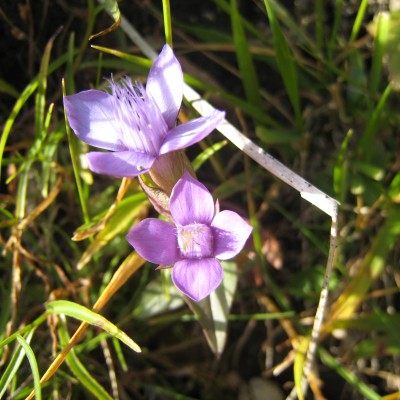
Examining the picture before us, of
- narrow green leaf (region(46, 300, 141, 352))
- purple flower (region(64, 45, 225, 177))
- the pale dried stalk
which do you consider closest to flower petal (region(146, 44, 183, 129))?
purple flower (region(64, 45, 225, 177))

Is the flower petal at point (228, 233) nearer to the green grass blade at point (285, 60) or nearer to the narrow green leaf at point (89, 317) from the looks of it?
the narrow green leaf at point (89, 317)

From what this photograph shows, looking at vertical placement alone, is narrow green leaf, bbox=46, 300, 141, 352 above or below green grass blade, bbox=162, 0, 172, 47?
below

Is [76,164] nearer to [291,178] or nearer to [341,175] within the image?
[291,178]

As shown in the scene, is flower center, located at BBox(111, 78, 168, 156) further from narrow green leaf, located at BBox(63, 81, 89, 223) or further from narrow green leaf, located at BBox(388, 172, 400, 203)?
narrow green leaf, located at BBox(388, 172, 400, 203)

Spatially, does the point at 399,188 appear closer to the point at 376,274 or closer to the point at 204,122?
the point at 376,274

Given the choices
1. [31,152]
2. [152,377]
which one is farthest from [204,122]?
[152,377]

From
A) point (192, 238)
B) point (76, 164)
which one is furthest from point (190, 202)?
point (76, 164)
